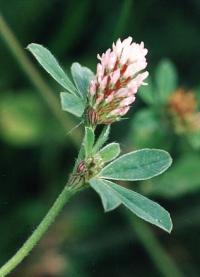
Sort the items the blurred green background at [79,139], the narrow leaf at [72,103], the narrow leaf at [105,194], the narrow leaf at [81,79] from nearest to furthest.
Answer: the narrow leaf at [105,194]
the narrow leaf at [72,103]
the narrow leaf at [81,79]
the blurred green background at [79,139]

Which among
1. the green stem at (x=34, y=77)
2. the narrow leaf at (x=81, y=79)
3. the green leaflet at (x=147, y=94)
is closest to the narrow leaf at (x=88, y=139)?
the narrow leaf at (x=81, y=79)

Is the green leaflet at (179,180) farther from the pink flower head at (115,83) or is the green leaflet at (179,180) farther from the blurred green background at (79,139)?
the pink flower head at (115,83)

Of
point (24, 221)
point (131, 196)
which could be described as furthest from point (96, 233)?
point (131, 196)

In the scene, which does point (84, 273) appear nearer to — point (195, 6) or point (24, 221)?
point (24, 221)

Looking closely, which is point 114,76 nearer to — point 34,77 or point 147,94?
point 147,94

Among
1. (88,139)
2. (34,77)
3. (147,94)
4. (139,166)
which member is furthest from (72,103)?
(34,77)

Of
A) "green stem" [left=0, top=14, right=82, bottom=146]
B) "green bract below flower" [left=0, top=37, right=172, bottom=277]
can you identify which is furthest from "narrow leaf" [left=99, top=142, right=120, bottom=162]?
"green stem" [left=0, top=14, right=82, bottom=146]

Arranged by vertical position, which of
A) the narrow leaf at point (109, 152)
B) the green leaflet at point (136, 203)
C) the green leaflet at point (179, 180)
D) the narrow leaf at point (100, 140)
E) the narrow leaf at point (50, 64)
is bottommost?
the green leaflet at point (179, 180)
